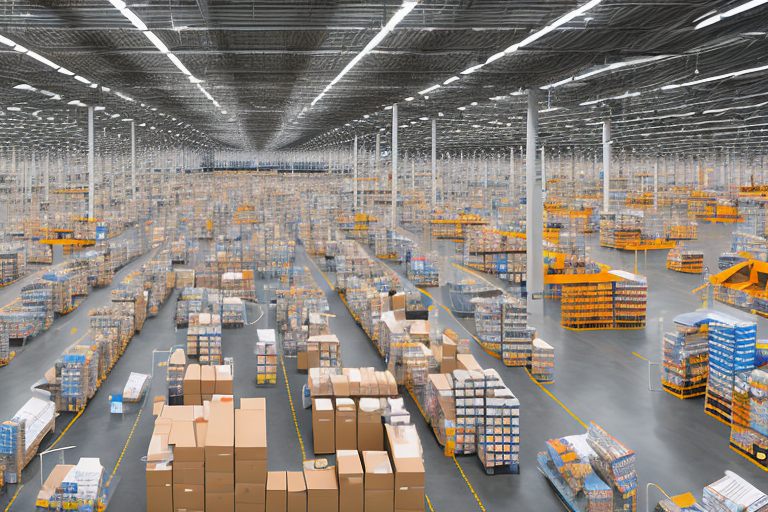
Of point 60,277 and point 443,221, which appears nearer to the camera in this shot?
point 60,277

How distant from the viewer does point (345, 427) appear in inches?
332

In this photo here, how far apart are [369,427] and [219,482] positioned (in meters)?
2.22

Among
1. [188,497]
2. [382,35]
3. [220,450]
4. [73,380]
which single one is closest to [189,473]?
[188,497]

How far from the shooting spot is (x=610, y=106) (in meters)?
20.8

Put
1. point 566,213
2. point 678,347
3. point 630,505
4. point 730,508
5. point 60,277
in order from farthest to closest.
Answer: point 566,213 → point 60,277 → point 678,347 → point 630,505 → point 730,508

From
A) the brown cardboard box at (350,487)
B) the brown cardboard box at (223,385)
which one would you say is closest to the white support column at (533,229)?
the brown cardboard box at (223,385)

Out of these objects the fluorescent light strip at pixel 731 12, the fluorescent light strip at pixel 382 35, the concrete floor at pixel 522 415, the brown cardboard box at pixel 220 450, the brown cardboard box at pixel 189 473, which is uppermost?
the fluorescent light strip at pixel 382 35

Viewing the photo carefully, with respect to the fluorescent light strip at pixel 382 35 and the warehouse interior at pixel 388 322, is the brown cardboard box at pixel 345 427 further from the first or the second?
the fluorescent light strip at pixel 382 35

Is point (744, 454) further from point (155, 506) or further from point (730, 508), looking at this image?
point (155, 506)

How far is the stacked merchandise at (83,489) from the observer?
22.4 ft

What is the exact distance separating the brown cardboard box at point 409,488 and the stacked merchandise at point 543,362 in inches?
206

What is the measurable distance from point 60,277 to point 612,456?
14.5 metres

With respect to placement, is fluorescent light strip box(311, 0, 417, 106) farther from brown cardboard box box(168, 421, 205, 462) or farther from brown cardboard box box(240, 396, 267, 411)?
brown cardboard box box(168, 421, 205, 462)

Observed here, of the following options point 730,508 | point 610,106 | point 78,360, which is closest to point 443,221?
point 610,106
